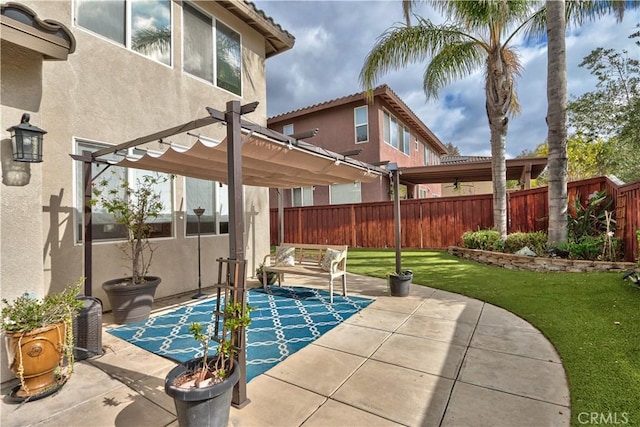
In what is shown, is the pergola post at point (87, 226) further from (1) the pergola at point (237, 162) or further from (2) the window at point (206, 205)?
(2) the window at point (206, 205)

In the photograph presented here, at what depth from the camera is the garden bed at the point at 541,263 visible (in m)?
6.14

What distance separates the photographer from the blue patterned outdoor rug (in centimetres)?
358

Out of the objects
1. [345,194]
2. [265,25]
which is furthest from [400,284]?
[345,194]

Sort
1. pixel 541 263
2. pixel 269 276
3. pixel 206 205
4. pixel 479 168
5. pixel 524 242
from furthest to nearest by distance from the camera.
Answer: pixel 479 168 → pixel 524 242 → pixel 541 263 → pixel 269 276 → pixel 206 205

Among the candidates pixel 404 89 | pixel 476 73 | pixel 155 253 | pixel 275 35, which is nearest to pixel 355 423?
pixel 155 253

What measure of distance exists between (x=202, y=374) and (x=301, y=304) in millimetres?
3375

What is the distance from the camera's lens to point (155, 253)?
5.77m

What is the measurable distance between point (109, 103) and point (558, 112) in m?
9.72

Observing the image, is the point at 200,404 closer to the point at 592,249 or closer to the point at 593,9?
the point at 592,249

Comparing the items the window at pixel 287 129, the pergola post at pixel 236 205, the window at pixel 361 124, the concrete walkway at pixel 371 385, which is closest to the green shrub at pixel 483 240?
the concrete walkway at pixel 371 385

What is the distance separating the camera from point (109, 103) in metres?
5.09

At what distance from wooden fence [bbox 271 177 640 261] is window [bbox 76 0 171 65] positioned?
31.1ft

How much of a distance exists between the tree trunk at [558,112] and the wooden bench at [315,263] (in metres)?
5.37

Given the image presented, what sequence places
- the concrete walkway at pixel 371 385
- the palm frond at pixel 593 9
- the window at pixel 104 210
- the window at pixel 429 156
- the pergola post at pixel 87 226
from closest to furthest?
the concrete walkway at pixel 371 385
the pergola post at pixel 87 226
the window at pixel 104 210
the palm frond at pixel 593 9
the window at pixel 429 156
